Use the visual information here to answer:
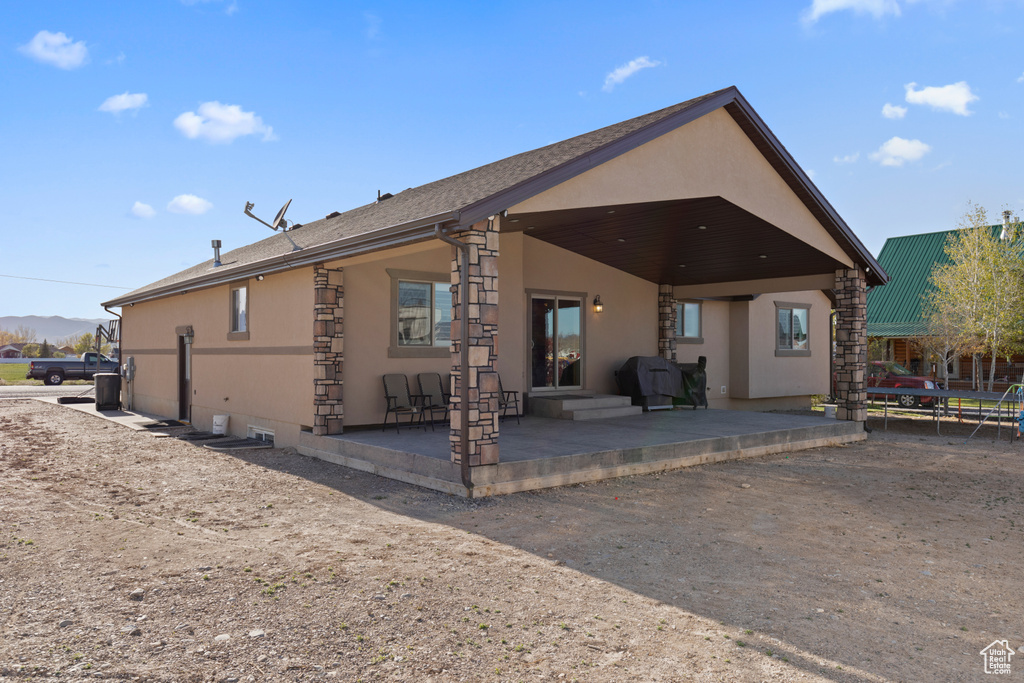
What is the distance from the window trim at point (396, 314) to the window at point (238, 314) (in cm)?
312

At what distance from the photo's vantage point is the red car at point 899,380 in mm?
18906

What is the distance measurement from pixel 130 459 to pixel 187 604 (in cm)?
666

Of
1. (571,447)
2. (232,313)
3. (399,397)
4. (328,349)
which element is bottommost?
(571,447)

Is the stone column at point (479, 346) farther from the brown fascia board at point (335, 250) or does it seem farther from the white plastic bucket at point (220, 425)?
the white plastic bucket at point (220, 425)

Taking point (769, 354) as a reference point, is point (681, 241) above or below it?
above

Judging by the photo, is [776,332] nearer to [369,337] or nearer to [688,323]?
[688,323]

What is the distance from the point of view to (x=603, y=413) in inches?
478

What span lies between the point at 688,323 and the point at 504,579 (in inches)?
492

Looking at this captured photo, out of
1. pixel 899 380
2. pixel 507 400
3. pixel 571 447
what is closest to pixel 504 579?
pixel 571 447

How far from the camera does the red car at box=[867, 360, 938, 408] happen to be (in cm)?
1891

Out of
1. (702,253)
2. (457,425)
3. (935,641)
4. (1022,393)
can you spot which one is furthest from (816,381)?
(935,641)

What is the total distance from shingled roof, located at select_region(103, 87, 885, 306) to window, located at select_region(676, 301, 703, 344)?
14.5ft

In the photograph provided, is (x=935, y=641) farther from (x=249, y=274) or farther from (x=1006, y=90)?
(x=1006, y=90)

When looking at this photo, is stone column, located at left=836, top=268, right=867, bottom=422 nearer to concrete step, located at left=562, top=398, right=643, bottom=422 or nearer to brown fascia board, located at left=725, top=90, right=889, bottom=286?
brown fascia board, located at left=725, top=90, right=889, bottom=286
